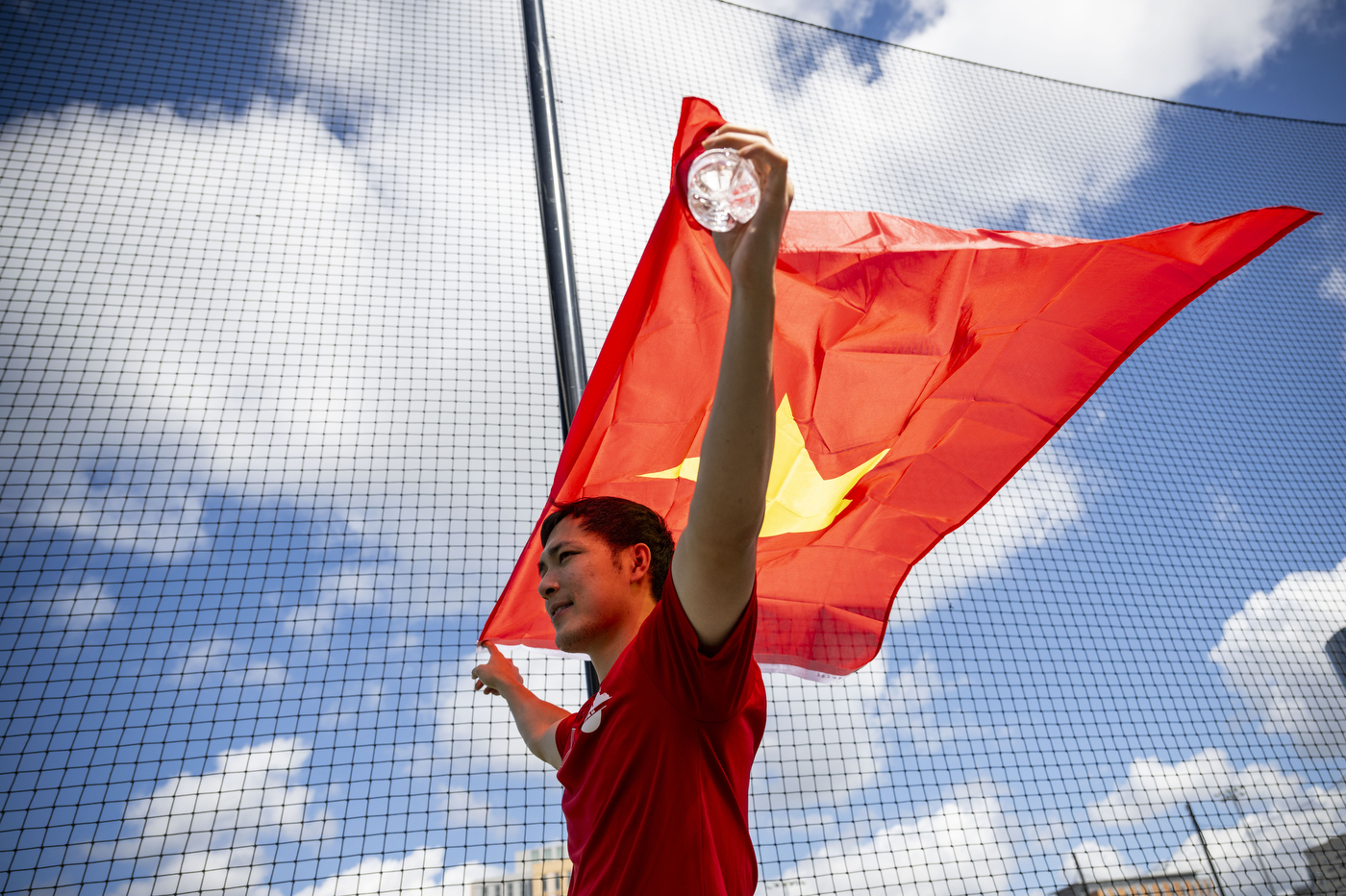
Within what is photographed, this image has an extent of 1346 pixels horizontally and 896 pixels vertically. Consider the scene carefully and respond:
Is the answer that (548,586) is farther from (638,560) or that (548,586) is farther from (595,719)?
(595,719)

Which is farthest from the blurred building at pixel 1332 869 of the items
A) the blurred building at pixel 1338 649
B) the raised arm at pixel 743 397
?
the raised arm at pixel 743 397

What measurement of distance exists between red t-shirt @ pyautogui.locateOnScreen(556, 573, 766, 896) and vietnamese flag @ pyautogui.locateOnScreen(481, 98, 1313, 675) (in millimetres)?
816

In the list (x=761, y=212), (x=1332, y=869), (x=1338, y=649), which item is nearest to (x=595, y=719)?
(x=761, y=212)

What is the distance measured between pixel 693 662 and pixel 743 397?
0.31 m

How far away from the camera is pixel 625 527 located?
1172mm

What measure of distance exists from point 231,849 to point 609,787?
293 centimetres

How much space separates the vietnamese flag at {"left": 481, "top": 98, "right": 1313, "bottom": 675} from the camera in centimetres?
146

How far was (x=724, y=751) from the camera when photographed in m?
0.85

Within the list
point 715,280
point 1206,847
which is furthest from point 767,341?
point 1206,847

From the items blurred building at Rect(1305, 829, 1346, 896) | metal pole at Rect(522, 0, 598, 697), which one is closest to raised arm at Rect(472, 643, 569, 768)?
metal pole at Rect(522, 0, 598, 697)

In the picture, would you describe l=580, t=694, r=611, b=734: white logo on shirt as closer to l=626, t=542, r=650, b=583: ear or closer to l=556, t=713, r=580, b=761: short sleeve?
l=626, t=542, r=650, b=583: ear

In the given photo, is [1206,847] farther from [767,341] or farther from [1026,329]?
[767,341]

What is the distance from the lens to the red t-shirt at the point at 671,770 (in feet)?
2.51

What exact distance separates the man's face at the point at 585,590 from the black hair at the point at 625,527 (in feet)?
0.06
